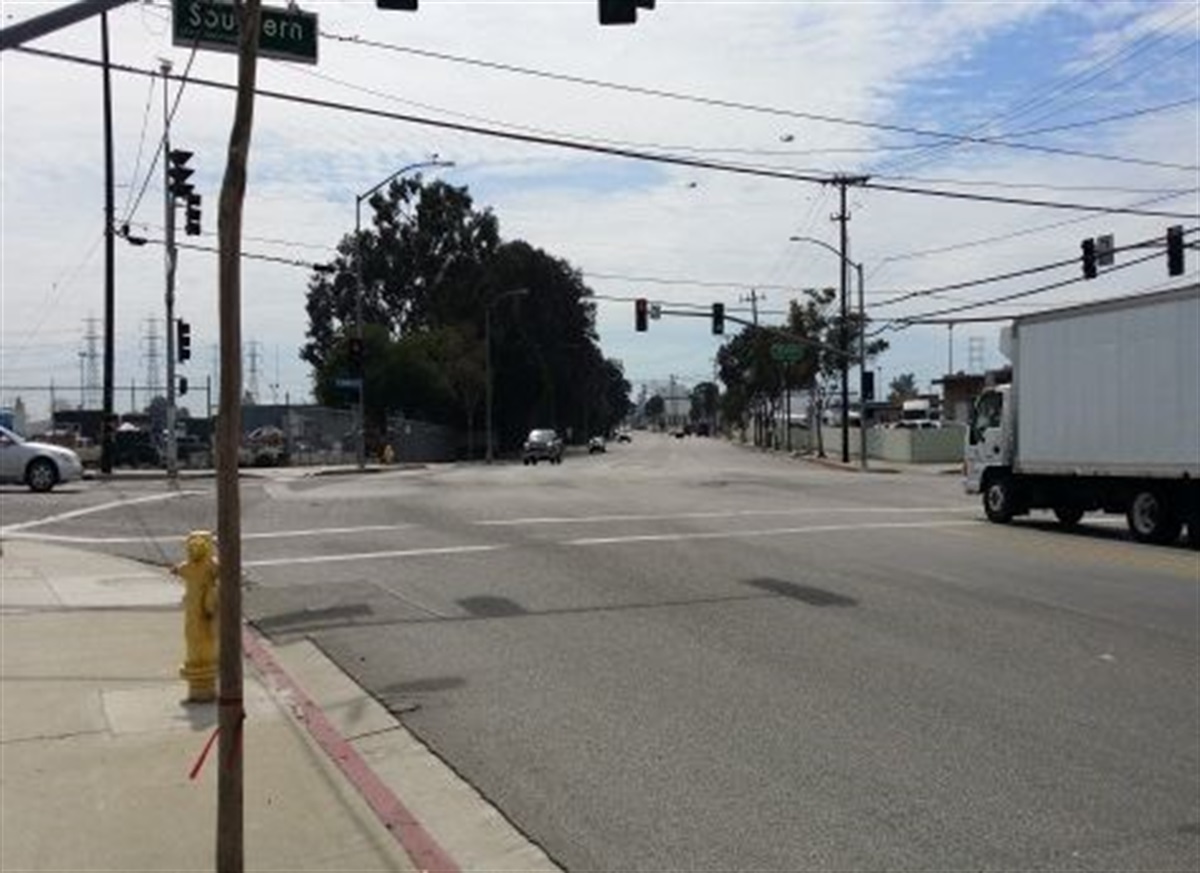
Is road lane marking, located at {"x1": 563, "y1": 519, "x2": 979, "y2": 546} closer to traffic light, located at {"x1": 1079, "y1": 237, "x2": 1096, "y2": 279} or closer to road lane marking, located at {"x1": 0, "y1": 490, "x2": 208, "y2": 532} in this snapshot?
road lane marking, located at {"x1": 0, "y1": 490, "x2": 208, "y2": 532}

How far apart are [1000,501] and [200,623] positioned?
19.0 m

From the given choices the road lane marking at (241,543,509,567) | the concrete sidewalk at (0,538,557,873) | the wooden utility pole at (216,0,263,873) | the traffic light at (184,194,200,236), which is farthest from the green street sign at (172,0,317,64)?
the traffic light at (184,194,200,236)

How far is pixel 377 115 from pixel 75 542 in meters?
7.52

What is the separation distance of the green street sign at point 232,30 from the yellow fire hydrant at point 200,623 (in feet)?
14.1

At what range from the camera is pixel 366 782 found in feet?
25.1

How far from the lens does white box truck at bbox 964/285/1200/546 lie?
21.5 meters

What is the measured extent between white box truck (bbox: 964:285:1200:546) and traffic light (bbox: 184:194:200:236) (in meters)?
21.6

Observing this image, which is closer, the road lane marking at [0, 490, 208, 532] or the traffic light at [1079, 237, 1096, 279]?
the road lane marking at [0, 490, 208, 532]

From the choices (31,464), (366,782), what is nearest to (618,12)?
(366,782)

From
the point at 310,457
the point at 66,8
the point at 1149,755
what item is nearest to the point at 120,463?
the point at 310,457

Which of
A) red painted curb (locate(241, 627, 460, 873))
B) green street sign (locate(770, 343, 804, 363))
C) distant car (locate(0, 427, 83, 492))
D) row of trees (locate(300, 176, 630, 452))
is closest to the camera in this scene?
red painted curb (locate(241, 627, 460, 873))

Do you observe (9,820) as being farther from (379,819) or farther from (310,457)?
(310,457)

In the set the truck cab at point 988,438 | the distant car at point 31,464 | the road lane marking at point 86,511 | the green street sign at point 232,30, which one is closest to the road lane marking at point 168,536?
the road lane marking at point 86,511

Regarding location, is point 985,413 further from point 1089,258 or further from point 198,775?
point 198,775
